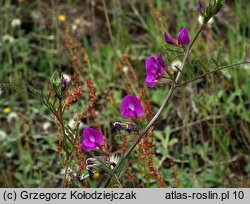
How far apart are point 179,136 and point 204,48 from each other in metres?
0.47

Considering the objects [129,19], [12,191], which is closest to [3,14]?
[129,19]

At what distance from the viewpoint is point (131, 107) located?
150 centimetres

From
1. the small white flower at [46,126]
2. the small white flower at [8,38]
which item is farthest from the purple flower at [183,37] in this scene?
the small white flower at [8,38]

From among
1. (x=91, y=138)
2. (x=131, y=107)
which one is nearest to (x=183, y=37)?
(x=131, y=107)

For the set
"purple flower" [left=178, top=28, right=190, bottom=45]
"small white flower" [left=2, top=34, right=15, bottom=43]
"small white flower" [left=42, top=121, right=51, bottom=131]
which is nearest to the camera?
"purple flower" [left=178, top=28, right=190, bottom=45]

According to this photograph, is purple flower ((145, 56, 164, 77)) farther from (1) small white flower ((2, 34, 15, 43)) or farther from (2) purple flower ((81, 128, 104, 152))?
(1) small white flower ((2, 34, 15, 43))

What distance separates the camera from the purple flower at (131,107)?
149 centimetres

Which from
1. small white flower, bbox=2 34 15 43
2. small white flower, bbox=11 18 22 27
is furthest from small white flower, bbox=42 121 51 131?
small white flower, bbox=11 18 22 27

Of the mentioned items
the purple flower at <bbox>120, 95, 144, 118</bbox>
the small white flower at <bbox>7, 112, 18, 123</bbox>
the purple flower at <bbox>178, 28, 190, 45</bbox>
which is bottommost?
the purple flower at <bbox>120, 95, 144, 118</bbox>

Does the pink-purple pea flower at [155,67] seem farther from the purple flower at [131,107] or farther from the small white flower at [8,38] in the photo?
the small white flower at [8,38]

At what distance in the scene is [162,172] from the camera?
2.45m

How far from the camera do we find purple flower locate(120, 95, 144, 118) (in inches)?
58.8

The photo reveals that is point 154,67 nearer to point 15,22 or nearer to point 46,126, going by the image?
point 46,126

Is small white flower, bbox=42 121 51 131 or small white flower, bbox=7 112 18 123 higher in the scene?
small white flower, bbox=7 112 18 123
